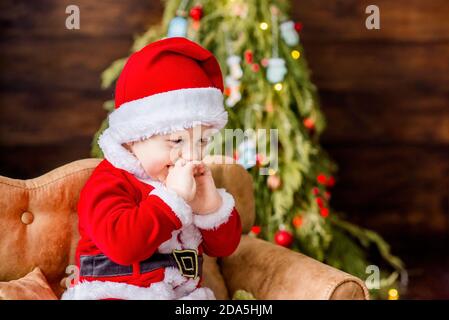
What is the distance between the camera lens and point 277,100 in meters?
2.39

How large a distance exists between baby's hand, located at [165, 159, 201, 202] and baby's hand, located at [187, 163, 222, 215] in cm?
7

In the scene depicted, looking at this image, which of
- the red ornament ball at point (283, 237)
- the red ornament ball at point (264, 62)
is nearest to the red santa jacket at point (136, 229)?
the red ornament ball at point (283, 237)

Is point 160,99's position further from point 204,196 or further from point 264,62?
point 264,62

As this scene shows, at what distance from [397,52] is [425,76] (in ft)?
0.66

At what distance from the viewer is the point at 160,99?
51.6 inches

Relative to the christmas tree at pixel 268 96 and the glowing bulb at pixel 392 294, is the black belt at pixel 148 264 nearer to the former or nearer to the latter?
the christmas tree at pixel 268 96

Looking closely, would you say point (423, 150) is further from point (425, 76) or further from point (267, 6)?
point (267, 6)

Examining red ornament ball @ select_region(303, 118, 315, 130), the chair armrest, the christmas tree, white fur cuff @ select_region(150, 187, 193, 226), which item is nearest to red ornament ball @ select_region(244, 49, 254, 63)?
the christmas tree

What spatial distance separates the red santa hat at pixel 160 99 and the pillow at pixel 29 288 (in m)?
0.33

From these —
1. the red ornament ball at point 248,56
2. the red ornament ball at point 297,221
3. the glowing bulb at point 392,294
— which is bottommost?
the glowing bulb at point 392,294

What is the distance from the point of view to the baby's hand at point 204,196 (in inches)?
55.0

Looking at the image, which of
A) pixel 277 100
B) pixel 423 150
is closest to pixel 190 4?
pixel 277 100

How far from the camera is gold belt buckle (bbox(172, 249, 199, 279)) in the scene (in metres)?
1.38

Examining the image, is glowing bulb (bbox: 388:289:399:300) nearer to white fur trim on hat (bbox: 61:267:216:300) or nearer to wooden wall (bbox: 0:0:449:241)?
wooden wall (bbox: 0:0:449:241)
